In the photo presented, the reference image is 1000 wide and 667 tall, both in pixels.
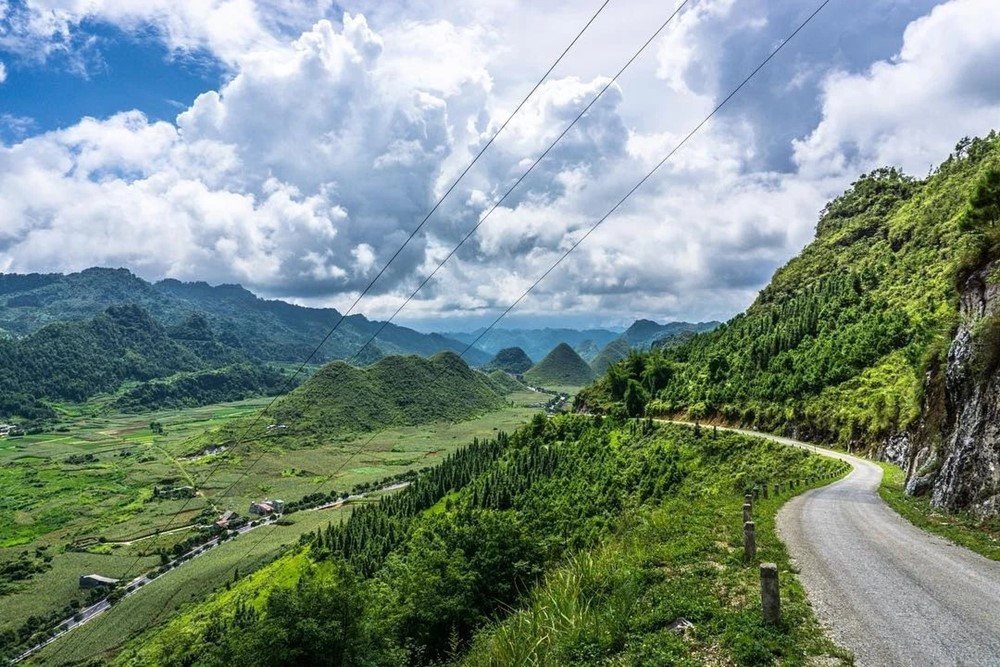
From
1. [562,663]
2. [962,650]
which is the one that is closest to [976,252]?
[962,650]

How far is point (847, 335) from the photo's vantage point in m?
61.8

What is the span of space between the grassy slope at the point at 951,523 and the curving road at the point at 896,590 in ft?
1.54

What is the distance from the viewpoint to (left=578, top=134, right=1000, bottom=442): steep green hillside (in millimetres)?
46750

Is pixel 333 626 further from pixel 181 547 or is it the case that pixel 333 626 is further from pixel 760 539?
pixel 181 547

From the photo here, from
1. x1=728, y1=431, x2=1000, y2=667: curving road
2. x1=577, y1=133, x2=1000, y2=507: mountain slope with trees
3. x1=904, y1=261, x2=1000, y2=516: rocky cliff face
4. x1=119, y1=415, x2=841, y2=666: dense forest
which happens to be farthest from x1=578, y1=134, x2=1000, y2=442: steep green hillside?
x1=728, y1=431, x2=1000, y2=667: curving road

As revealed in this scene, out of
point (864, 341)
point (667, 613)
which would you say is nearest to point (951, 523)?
point (667, 613)

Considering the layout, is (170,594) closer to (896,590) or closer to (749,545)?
(749,545)

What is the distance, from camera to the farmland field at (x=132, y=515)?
93875 millimetres

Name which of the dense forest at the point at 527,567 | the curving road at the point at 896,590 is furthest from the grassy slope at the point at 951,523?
the dense forest at the point at 527,567

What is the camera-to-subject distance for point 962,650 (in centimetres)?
902

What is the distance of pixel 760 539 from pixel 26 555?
6007 inches

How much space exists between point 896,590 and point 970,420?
13.6m

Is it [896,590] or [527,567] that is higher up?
[896,590]

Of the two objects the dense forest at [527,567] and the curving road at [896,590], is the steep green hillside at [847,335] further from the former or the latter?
the curving road at [896,590]
